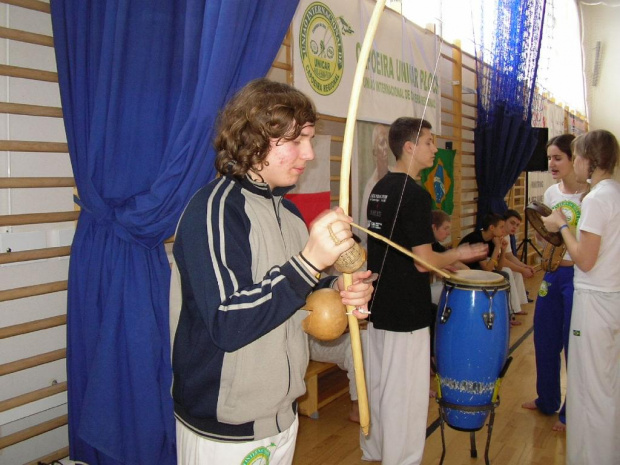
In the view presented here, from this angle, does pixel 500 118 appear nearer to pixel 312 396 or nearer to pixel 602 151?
pixel 602 151

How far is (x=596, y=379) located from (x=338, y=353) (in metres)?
1.27

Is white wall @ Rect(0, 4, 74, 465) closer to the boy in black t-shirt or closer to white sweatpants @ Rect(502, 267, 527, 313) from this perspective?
the boy in black t-shirt

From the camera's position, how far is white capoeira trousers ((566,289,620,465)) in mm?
2094

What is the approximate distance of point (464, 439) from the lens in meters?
2.62

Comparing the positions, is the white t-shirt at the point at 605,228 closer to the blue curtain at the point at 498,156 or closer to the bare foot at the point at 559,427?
the bare foot at the point at 559,427

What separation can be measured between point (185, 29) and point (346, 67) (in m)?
1.84

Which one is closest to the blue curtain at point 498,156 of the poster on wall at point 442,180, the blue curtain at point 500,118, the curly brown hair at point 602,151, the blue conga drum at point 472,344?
the blue curtain at point 500,118

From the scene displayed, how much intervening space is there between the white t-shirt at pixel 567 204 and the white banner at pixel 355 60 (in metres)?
0.88

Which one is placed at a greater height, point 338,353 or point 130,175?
point 130,175

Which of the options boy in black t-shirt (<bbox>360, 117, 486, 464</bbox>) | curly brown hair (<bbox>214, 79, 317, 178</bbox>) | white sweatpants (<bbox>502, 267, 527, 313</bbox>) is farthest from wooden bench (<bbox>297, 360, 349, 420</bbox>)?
white sweatpants (<bbox>502, 267, 527, 313</bbox>)

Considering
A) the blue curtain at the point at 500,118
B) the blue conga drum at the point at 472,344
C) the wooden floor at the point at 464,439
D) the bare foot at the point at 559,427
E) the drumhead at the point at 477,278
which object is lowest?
the wooden floor at the point at 464,439

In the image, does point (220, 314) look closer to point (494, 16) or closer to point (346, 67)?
point (346, 67)

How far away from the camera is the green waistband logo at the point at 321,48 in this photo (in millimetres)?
3133

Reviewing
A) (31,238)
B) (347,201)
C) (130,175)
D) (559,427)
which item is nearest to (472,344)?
(559,427)
